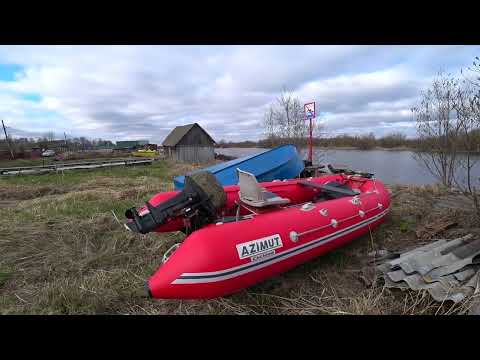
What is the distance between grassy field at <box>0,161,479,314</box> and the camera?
7.05ft

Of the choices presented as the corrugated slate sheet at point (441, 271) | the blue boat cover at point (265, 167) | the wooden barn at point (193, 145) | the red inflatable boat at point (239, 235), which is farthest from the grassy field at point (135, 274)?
the wooden barn at point (193, 145)

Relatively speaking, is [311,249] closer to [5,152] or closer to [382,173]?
[382,173]

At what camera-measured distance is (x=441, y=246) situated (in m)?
2.53

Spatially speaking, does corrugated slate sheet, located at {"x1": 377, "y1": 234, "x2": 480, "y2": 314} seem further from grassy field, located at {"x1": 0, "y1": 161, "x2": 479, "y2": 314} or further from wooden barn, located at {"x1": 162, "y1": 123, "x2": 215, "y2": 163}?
wooden barn, located at {"x1": 162, "y1": 123, "x2": 215, "y2": 163}

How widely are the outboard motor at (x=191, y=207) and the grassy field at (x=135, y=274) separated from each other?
2.20 ft

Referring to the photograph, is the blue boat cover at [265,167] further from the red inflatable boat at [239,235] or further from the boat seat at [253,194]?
the boat seat at [253,194]

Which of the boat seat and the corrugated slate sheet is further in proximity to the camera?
the boat seat

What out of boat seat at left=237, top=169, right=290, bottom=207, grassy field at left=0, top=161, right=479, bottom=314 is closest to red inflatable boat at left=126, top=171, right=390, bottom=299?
boat seat at left=237, top=169, right=290, bottom=207

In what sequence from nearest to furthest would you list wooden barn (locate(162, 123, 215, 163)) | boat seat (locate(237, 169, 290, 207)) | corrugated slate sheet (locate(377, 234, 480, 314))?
corrugated slate sheet (locate(377, 234, 480, 314)), boat seat (locate(237, 169, 290, 207)), wooden barn (locate(162, 123, 215, 163))

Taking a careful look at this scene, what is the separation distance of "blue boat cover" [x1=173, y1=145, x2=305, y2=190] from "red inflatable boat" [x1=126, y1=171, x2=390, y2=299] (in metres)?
1.25

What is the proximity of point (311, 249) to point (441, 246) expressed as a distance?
1.41 meters

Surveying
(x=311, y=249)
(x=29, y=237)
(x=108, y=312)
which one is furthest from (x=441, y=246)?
(x=29, y=237)

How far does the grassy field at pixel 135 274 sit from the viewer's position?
215 centimetres

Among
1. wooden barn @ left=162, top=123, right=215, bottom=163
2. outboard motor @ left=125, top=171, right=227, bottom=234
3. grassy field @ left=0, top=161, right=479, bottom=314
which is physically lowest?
grassy field @ left=0, top=161, right=479, bottom=314
